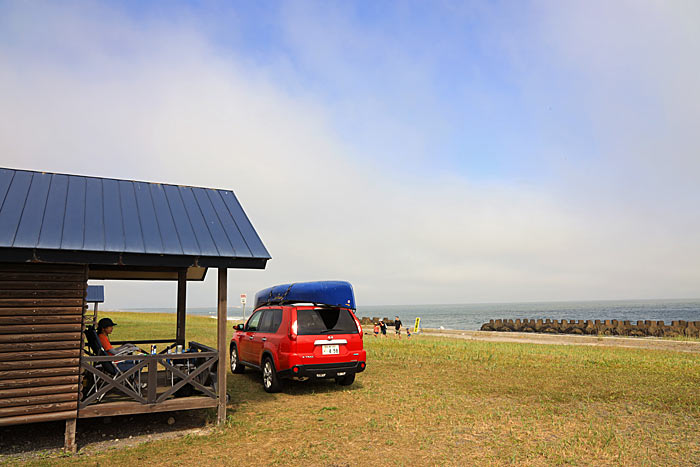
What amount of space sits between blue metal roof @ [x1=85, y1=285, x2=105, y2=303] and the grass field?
785 inches

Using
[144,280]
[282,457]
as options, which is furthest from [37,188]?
[282,457]

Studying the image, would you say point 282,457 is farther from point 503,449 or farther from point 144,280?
point 144,280

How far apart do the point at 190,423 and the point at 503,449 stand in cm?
519

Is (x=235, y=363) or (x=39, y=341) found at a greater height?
(x=39, y=341)

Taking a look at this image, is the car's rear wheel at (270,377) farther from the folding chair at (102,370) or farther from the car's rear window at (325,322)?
the folding chair at (102,370)

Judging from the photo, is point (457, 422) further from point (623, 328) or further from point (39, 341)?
point (623, 328)

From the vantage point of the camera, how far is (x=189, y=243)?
7914 millimetres

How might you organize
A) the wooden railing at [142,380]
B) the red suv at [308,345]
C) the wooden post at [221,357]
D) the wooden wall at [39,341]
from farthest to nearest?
the red suv at [308,345], the wooden post at [221,357], the wooden railing at [142,380], the wooden wall at [39,341]

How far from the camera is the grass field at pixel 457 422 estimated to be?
6.42 m

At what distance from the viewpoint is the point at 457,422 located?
805 centimetres

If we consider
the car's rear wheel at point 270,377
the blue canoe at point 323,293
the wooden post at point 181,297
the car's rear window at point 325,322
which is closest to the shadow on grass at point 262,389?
the car's rear wheel at point 270,377

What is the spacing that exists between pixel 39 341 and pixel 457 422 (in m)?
6.63

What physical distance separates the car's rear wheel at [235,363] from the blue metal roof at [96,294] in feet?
60.7

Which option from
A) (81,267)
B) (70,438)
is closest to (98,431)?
(70,438)
